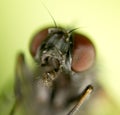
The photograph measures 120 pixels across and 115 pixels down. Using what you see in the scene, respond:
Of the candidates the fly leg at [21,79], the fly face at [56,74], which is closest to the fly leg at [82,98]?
the fly face at [56,74]

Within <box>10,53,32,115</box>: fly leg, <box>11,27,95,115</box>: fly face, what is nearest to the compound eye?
<box>11,27,95,115</box>: fly face

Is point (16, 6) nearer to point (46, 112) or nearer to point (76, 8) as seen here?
point (76, 8)

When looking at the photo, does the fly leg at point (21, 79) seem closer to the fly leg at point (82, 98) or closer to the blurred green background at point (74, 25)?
the blurred green background at point (74, 25)

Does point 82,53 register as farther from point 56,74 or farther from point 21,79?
point 21,79

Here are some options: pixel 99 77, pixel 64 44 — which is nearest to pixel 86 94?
pixel 99 77

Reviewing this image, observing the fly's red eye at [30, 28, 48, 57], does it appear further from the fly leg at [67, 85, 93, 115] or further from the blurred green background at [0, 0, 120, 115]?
the fly leg at [67, 85, 93, 115]

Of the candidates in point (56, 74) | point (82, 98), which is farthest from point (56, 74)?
point (82, 98)

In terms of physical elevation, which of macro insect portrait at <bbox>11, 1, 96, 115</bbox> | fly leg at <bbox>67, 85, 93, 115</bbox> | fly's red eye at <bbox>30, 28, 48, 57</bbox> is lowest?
fly leg at <bbox>67, 85, 93, 115</bbox>
